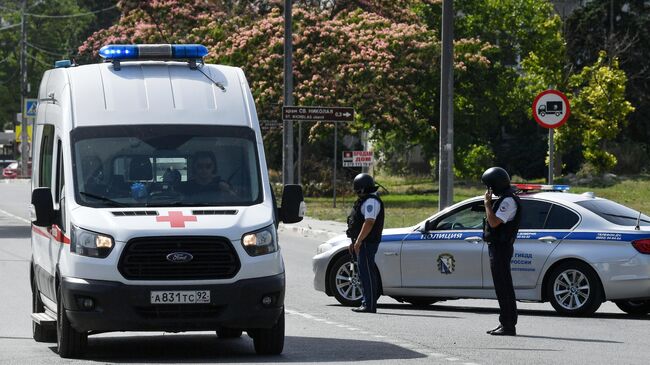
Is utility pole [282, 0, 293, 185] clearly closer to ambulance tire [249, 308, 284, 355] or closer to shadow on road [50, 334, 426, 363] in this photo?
shadow on road [50, 334, 426, 363]

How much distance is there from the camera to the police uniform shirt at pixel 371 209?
1603cm

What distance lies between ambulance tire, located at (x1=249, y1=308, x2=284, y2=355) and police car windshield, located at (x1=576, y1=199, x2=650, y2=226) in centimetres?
545

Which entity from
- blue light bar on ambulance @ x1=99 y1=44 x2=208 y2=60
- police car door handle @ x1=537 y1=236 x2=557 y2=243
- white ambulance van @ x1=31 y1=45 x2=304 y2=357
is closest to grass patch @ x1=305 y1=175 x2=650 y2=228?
police car door handle @ x1=537 y1=236 x2=557 y2=243

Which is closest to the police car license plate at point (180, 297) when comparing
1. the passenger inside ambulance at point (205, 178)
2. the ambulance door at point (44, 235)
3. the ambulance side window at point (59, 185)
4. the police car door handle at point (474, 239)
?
the passenger inside ambulance at point (205, 178)

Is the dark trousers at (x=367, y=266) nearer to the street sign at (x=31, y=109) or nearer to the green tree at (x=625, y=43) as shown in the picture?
the street sign at (x=31, y=109)

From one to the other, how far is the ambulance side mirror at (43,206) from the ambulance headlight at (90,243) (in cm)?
56

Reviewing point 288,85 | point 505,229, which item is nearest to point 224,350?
point 505,229

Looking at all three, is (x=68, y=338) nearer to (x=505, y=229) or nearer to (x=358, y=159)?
(x=505, y=229)

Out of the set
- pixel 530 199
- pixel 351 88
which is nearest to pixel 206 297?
pixel 530 199

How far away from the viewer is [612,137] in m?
58.2

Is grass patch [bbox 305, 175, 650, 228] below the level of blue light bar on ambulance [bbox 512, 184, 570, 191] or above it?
below

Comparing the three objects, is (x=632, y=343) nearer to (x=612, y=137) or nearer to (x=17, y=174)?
(x=612, y=137)

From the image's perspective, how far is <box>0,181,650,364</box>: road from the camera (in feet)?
39.9

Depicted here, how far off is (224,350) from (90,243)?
1.90 meters
